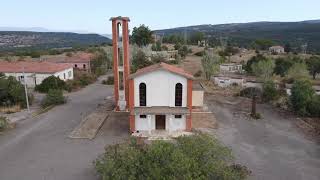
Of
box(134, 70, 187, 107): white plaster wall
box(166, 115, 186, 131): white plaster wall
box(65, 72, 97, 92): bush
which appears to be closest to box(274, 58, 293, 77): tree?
box(65, 72, 97, 92): bush

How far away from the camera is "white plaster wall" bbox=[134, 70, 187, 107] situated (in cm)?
2502

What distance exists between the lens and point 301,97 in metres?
30.4

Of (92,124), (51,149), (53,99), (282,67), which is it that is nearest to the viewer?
(51,149)

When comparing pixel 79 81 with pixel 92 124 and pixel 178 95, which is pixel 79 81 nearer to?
pixel 92 124

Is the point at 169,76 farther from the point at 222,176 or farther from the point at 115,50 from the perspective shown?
the point at 222,176

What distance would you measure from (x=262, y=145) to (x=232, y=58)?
61586mm

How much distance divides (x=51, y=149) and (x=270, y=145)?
14920 mm

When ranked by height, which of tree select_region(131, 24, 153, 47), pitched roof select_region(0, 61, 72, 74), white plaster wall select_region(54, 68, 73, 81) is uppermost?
tree select_region(131, 24, 153, 47)

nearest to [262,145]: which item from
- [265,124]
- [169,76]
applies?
[265,124]

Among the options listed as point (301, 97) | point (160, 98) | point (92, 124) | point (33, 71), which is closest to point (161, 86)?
point (160, 98)

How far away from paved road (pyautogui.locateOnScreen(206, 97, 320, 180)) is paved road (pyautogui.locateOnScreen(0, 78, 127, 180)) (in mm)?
8663

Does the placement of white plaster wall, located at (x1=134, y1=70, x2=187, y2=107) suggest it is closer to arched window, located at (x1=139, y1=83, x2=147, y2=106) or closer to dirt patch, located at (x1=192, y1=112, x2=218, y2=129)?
arched window, located at (x1=139, y1=83, x2=147, y2=106)

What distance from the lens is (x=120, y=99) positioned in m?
31.6

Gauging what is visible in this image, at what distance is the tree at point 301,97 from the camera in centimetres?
3027
